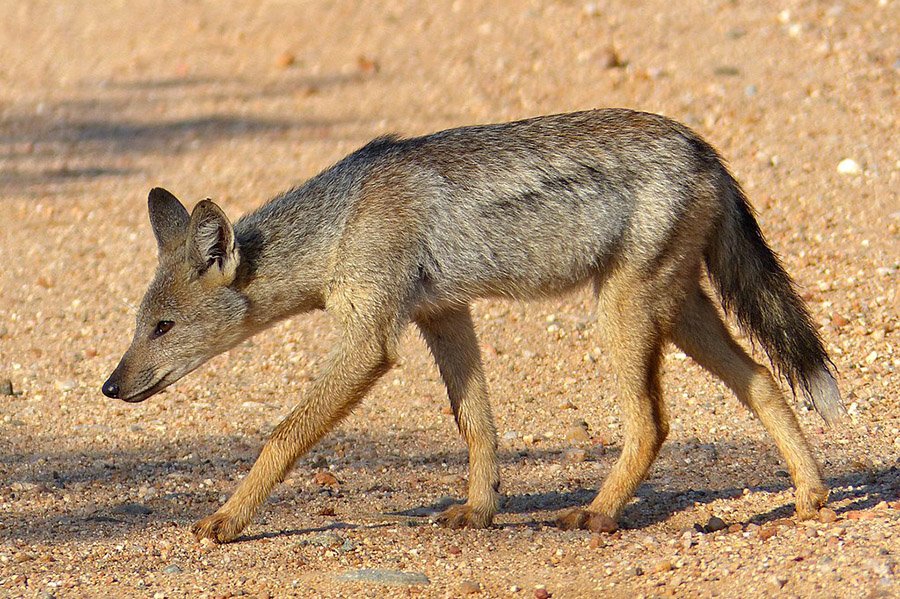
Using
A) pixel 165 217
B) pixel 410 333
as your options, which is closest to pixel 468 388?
pixel 165 217

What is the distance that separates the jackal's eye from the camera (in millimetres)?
6227

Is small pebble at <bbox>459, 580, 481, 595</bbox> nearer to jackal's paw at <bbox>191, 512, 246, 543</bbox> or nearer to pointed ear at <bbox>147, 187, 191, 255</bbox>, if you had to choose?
jackal's paw at <bbox>191, 512, 246, 543</bbox>

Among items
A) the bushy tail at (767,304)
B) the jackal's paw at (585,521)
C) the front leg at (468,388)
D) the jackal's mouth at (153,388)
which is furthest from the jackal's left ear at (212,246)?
the bushy tail at (767,304)

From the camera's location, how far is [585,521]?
6.26 metres

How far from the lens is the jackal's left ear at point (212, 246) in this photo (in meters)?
6.00

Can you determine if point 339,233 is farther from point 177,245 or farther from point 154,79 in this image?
point 154,79

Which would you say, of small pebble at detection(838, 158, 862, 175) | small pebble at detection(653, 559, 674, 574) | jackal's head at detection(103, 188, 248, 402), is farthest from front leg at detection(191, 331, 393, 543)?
small pebble at detection(838, 158, 862, 175)

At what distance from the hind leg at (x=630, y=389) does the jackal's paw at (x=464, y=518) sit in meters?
0.38

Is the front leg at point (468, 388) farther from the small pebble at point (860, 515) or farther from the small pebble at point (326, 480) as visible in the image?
the small pebble at point (860, 515)

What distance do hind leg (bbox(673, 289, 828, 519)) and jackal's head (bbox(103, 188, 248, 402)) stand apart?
229 centimetres

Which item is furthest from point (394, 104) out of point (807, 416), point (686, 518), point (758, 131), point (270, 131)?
point (686, 518)

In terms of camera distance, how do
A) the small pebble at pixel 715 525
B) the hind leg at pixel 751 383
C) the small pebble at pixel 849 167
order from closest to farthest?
the small pebble at pixel 715 525
the hind leg at pixel 751 383
the small pebble at pixel 849 167

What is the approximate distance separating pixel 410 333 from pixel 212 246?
3489 mm

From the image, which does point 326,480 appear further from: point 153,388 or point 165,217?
point 165,217
